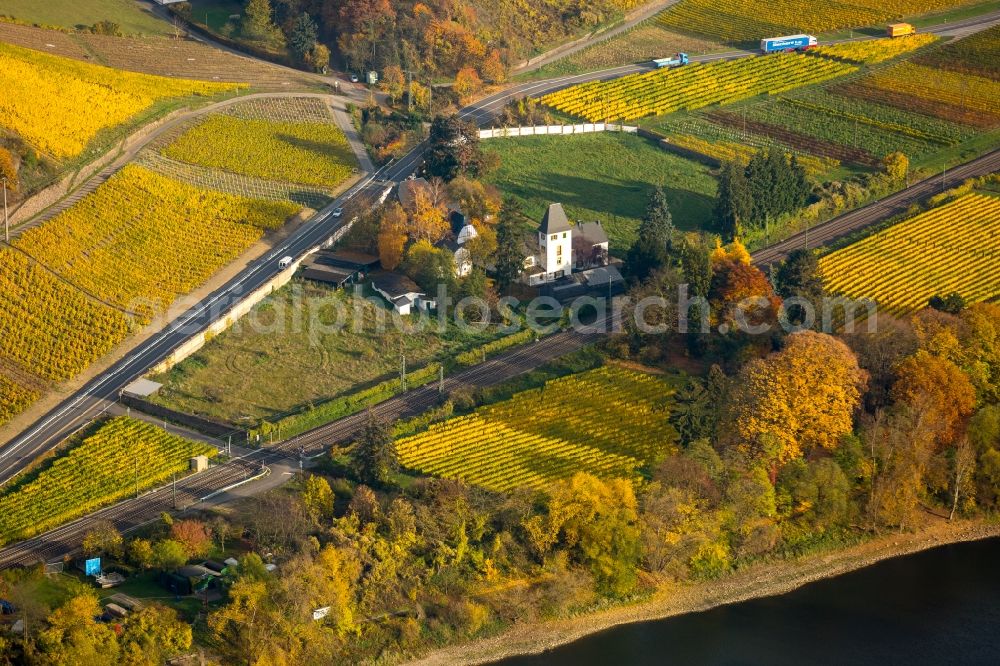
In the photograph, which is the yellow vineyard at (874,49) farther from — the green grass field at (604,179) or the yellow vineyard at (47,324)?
the yellow vineyard at (47,324)

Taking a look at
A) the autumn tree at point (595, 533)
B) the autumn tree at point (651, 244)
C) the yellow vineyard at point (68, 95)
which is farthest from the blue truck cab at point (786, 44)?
the autumn tree at point (595, 533)

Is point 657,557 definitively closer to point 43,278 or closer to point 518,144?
point 43,278

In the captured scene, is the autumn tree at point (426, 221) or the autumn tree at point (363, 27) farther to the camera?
the autumn tree at point (363, 27)

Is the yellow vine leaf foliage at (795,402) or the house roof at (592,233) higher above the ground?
the house roof at (592,233)

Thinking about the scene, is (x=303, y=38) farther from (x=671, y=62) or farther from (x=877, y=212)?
(x=877, y=212)

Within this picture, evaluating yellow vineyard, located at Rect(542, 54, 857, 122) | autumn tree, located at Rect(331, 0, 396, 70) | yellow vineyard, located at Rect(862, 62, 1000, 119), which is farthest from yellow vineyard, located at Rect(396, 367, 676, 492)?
yellow vineyard, located at Rect(862, 62, 1000, 119)

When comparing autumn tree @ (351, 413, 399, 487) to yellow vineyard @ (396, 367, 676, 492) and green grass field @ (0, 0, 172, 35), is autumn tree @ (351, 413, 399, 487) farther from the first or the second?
green grass field @ (0, 0, 172, 35)

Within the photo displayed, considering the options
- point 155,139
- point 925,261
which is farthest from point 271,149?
point 925,261
